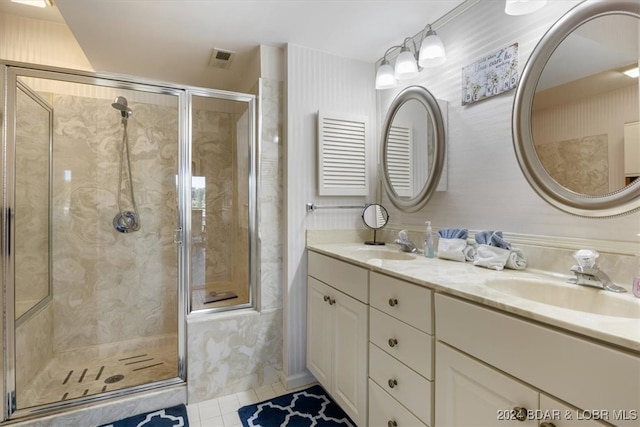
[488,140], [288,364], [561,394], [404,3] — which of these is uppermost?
[404,3]

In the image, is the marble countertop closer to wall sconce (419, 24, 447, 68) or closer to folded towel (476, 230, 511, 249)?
folded towel (476, 230, 511, 249)

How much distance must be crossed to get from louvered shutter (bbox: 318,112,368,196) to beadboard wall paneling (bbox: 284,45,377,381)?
61 millimetres

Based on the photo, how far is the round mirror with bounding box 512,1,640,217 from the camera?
42.2 inches

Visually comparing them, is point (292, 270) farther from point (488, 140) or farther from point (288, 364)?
point (488, 140)

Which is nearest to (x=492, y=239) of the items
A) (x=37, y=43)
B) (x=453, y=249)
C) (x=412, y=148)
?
(x=453, y=249)

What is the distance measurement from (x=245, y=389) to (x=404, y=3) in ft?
8.11

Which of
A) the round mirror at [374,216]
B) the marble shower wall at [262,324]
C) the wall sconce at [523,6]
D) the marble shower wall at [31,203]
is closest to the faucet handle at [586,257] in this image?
the wall sconce at [523,6]

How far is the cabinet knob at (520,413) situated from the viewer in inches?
31.0

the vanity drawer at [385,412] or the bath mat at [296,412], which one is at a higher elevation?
the vanity drawer at [385,412]

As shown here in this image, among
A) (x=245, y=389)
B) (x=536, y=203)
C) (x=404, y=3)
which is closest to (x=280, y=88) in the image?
(x=404, y=3)

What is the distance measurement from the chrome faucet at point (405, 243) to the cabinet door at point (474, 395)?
868 millimetres

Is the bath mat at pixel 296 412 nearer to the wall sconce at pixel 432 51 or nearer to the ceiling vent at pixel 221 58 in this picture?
the wall sconce at pixel 432 51

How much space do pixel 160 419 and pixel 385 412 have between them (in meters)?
1.30

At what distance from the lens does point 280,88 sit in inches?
83.7
